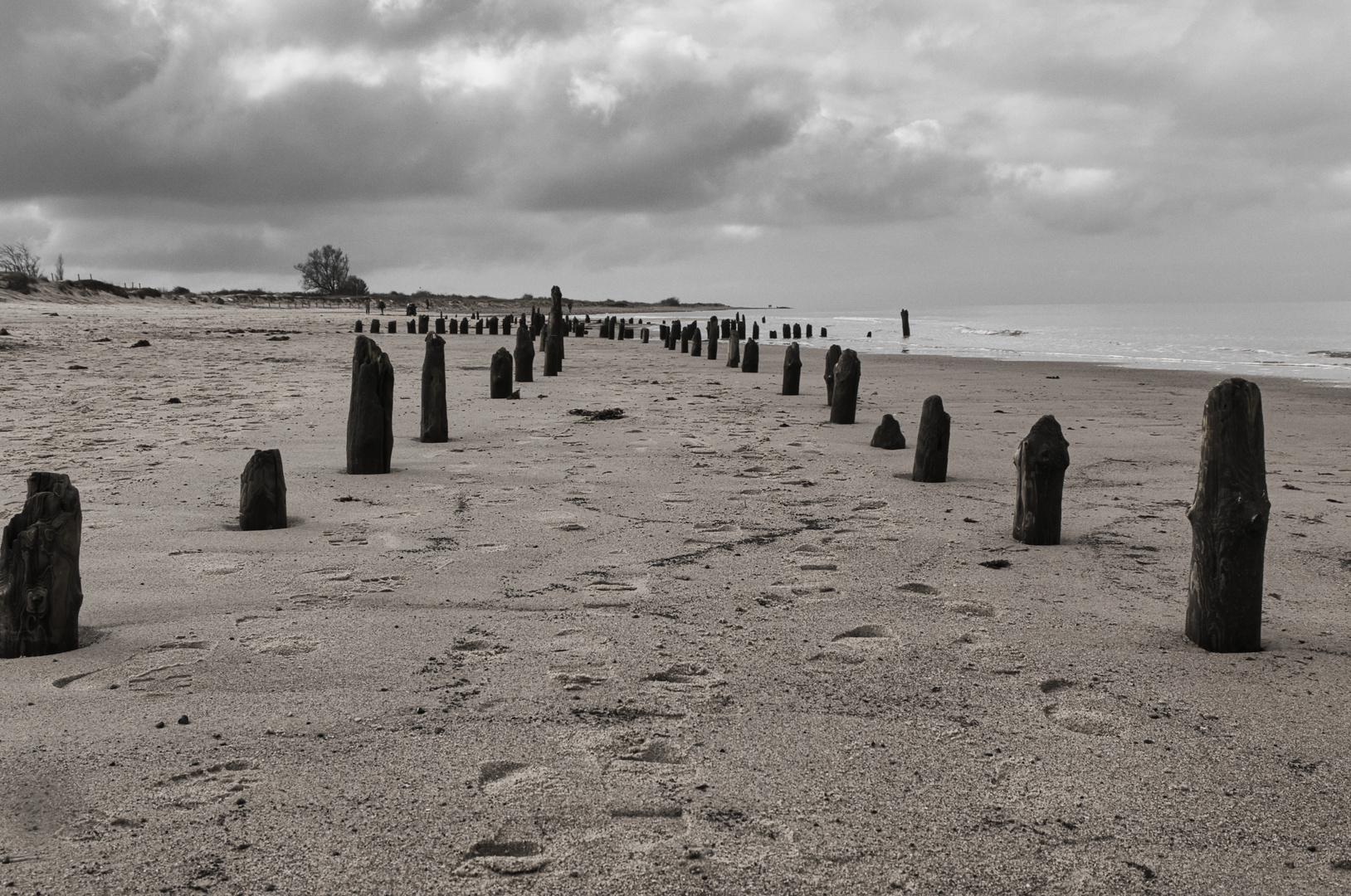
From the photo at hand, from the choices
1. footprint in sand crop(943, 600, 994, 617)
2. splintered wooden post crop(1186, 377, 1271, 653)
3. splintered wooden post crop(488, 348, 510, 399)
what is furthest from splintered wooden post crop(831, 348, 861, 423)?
splintered wooden post crop(1186, 377, 1271, 653)

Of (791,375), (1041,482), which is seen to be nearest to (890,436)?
(1041,482)

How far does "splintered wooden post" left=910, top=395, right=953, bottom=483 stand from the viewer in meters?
7.76

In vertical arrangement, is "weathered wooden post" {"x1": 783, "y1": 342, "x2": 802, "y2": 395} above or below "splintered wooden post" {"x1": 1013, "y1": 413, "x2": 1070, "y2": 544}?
above

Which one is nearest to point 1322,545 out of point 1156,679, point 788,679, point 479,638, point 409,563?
point 1156,679

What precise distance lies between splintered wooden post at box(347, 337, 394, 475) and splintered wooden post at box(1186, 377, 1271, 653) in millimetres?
5913

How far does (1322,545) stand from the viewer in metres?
5.91

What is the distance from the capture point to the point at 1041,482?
19.3ft

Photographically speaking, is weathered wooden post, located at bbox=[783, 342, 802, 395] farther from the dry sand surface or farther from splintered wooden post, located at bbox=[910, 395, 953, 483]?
splintered wooden post, located at bbox=[910, 395, 953, 483]

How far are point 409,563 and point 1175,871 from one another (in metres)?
4.01

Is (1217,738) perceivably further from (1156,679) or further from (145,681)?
(145,681)

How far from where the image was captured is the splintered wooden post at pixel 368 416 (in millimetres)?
7973

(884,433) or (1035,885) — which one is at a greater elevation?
(884,433)

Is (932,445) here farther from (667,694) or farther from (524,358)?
(524,358)

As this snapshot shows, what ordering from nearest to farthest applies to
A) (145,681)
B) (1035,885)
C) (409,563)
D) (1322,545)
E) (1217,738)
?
(1035,885)
(1217,738)
(145,681)
(409,563)
(1322,545)
